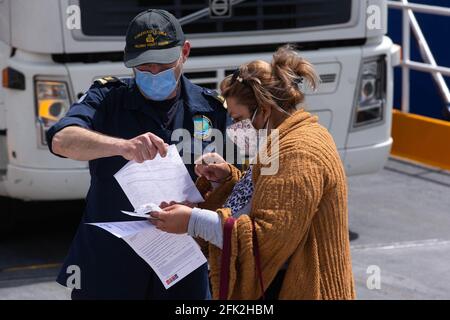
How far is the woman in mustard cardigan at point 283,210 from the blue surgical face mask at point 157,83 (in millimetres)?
411

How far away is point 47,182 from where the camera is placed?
22.0 feet

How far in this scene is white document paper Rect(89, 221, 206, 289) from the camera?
3770mm

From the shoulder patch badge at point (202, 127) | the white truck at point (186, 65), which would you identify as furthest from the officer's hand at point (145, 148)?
the white truck at point (186, 65)

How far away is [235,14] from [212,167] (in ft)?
10.2

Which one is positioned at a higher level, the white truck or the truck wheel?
the white truck

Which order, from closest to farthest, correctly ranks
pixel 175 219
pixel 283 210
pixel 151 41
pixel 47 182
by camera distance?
pixel 283 210 < pixel 175 219 < pixel 151 41 < pixel 47 182

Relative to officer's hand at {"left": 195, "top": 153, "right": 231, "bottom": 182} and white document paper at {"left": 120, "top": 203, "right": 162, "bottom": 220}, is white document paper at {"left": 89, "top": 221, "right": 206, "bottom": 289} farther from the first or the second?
officer's hand at {"left": 195, "top": 153, "right": 231, "bottom": 182}

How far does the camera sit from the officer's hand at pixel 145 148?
365 centimetres

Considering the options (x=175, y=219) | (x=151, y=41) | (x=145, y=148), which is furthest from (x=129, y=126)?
(x=175, y=219)

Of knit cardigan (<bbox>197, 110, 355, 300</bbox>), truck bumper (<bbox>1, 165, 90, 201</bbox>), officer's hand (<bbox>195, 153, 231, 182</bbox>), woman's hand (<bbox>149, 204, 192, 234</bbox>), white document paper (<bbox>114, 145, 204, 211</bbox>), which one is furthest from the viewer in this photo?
truck bumper (<bbox>1, 165, 90, 201</bbox>)

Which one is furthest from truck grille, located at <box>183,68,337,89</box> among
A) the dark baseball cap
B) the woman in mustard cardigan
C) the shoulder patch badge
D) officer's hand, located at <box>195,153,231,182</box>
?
the woman in mustard cardigan

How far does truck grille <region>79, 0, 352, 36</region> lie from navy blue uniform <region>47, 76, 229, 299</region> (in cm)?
243

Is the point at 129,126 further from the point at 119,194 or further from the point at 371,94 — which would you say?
the point at 371,94
